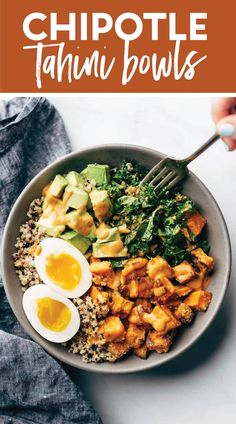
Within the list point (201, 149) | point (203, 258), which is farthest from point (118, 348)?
point (201, 149)

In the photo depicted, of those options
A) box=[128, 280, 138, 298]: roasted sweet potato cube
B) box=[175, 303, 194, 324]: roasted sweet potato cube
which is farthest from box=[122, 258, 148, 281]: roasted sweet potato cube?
box=[175, 303, 194, 324]: roasted sweet potato cube

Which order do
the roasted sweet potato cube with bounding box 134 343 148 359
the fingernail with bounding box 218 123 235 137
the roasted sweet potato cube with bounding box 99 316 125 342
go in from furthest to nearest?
the roasted sweet potato cube with bounding box 134 343 148 359 → the roasted sweet potato cube with bounding box 99 316 125 342 → the fingernail with bounding box 218 123 235 137

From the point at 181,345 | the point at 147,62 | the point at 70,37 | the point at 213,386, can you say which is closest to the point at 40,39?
the point at 70,37

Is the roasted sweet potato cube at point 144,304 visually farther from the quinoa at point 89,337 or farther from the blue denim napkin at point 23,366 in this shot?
the blue denim napkin at point 23,366

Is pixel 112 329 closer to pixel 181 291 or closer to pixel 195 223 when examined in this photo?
pixel 181 291

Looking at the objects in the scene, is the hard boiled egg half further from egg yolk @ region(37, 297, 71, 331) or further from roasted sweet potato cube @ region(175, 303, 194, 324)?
roasted sweet potato cube @ region(175, 303, 194, 324)

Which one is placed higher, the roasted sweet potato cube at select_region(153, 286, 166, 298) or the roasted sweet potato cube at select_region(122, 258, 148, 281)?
the roasted sweet potato cube at select_region(122, 258, 148, 281)

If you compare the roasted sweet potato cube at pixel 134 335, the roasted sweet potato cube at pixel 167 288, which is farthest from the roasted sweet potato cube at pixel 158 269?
the roasted sweet potato cube at pixel 134 335
